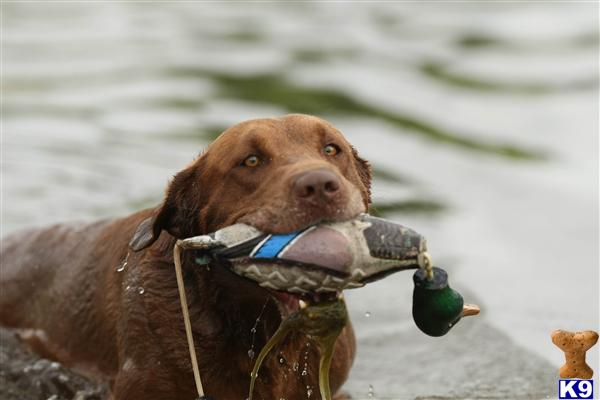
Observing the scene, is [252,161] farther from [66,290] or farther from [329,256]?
[66,290]

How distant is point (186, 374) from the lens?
5.64 m

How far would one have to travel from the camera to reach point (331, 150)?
17.7ft

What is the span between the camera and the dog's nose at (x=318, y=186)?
4.75 meters

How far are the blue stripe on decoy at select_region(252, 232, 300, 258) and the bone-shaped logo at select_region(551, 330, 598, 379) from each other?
55.8 inches

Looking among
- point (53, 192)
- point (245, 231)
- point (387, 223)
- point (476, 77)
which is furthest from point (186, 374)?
point (476, 77)

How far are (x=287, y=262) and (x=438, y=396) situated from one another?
8.42ft

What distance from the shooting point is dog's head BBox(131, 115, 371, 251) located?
4.79m

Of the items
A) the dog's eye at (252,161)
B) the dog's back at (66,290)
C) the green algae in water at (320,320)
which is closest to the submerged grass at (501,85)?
the dog's back at (66,290)

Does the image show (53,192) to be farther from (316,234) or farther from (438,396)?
(316,234)

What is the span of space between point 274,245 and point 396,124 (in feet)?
29.7

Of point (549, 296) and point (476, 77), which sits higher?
point (476, 77)

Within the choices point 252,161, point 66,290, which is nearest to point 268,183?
point 252,161

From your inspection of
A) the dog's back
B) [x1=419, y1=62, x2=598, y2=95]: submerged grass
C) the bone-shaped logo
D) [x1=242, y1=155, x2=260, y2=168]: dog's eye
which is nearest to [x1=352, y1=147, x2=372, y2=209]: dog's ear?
[x1=242, y1=155, x2=260, y2=168]: dog's eye

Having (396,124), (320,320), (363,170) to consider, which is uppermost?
(396,124)
